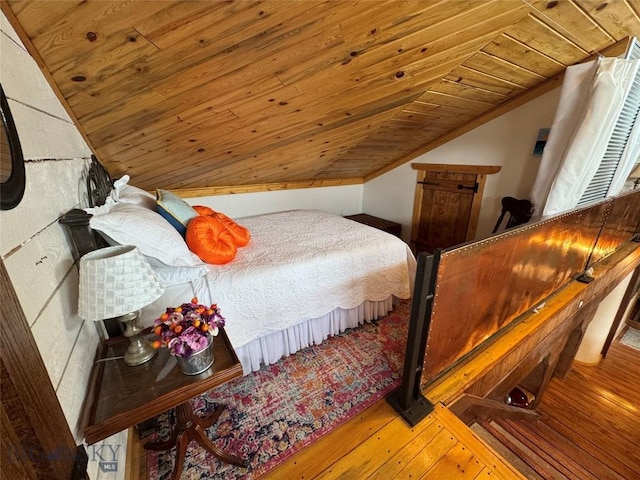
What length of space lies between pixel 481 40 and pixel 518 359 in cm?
219

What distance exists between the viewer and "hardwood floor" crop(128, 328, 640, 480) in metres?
1.13

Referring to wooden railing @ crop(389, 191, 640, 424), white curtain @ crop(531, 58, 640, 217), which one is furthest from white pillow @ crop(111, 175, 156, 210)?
white curtain @ crop(531, 58, 640, 217)

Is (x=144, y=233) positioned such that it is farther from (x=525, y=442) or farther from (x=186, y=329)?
(x=525, y=442)

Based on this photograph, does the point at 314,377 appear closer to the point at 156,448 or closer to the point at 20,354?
the point at 156,448

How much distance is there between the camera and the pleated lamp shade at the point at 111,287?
2.57ft

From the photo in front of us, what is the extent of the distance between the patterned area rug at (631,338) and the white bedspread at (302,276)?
529 centimetres

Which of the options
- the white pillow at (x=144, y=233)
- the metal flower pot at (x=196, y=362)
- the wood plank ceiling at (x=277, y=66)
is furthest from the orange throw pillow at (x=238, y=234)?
the metal flower pot at (x=196, y=362)

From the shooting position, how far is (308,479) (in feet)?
3.61

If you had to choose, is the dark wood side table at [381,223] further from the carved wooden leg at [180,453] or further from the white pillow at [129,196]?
the carved wooden leg at [180,453]

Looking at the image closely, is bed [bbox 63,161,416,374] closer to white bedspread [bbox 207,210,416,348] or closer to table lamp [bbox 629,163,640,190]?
white bedspread [bbox 207,210,416,348]

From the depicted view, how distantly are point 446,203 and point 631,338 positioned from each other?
4.75m

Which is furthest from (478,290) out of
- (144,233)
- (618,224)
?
(618,224)

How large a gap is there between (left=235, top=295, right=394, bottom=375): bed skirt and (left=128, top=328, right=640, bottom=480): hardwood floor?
62cm

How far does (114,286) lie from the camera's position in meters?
0.80
